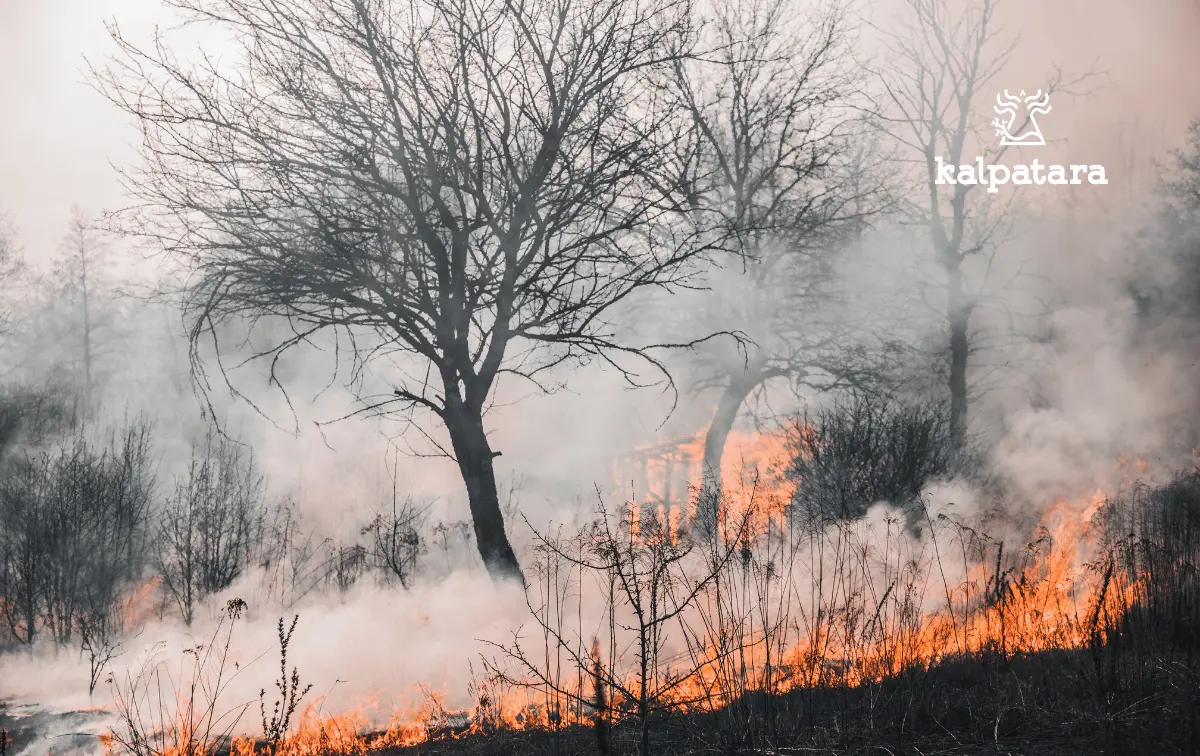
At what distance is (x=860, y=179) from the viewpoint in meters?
15.9

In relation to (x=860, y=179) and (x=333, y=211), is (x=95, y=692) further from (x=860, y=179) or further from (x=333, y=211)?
(x=860, y=179)

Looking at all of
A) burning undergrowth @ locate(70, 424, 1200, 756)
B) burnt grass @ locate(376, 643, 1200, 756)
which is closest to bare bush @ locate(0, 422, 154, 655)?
burning undergrowth @ locate(70, 424, 1200, 756)

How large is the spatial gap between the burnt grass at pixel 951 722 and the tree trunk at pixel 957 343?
389 inches

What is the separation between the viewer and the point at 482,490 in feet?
21.8

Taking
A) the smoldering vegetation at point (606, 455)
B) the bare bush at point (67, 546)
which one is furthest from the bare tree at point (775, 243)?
the bare bush at point (67, 546)

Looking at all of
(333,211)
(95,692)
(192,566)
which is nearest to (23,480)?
(192,566)

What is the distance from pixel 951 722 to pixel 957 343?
1378cm

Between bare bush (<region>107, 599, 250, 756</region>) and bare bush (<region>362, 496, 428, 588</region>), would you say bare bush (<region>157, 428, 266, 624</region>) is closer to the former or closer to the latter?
bare bush (<region>362, 496, 428, 588</region>)

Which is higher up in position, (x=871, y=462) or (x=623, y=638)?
(x=871, y=462)

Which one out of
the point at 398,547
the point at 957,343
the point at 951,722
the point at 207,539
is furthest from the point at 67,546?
the point at 957,343

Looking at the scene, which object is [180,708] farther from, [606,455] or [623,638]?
[606,455]

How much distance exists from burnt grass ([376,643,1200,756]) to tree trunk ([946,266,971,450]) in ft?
32.4

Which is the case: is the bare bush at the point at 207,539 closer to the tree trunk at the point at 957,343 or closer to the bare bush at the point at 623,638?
the bare bush at the point at 623,638

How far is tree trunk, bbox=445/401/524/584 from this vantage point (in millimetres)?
6598
